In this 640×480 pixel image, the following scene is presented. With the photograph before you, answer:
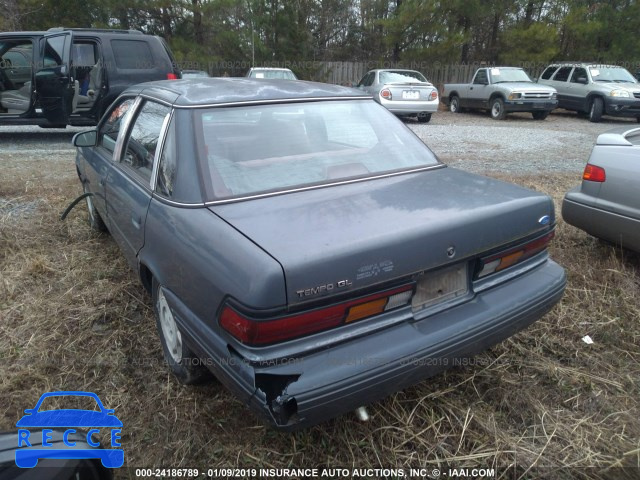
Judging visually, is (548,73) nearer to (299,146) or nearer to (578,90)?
(578,90)

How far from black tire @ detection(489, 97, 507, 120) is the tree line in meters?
5.77

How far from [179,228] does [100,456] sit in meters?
1.01

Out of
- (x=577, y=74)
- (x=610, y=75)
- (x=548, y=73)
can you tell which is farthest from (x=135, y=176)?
(x=548, y=73)

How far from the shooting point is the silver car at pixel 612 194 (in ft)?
12.0

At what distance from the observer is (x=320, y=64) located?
2091 cm

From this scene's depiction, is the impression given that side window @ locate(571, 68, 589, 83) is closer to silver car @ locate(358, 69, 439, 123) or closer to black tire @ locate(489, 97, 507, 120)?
black tire @ locate(489, 97, 507, 120)

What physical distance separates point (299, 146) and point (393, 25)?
62.1 ft

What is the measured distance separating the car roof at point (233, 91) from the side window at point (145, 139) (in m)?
0.09

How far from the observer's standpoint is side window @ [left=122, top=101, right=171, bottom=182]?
2.77 m

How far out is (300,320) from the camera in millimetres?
1835

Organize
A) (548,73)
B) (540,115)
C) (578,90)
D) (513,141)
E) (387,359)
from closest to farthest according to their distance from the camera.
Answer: (387,359), (513,141), (578,90), (540,115), (548,73)

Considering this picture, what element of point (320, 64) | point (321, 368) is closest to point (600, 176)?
point (321, 368)

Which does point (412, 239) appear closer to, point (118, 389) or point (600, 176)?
point (118, 389)

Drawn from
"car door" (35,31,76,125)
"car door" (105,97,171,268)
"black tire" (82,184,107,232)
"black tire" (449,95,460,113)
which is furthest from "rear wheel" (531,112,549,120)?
"car door" (105,97,171,268)
